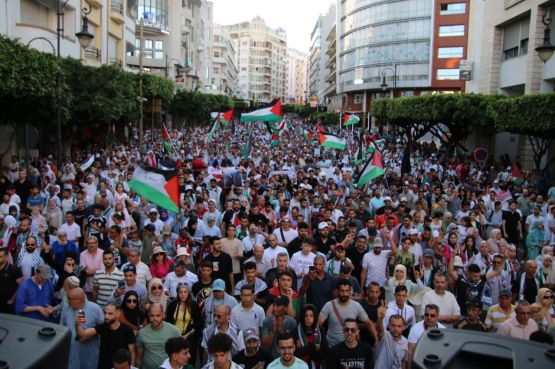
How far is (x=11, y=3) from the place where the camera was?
20891 mm

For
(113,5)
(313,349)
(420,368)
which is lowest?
(313,349)

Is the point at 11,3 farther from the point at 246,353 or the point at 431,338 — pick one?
the point at 431,338

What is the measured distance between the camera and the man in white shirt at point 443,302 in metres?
6.71

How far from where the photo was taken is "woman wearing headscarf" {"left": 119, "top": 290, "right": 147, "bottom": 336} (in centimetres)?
616

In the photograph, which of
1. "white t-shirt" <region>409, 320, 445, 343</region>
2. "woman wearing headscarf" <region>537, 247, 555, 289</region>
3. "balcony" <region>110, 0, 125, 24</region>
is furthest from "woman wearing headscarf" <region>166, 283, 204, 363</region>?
"balcony" <region>110, 0, 125, 24</region>

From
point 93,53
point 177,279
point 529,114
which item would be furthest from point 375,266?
point 93,53

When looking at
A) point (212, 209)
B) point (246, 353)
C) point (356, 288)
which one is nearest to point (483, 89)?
point (212, 209)

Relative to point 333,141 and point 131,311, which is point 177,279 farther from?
point 333,141

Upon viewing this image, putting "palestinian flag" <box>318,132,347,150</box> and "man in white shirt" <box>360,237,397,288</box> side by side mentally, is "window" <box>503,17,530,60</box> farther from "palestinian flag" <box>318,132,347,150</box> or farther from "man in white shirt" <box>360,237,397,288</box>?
"man in white shirt" <box>360,237,397,288</box>

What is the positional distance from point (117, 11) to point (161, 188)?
2819 centimetres

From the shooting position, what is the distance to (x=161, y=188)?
9367mm

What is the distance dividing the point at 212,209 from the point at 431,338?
28.6 ft

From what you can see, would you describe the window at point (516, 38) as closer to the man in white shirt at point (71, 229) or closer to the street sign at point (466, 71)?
the street sign at point (466, 71)

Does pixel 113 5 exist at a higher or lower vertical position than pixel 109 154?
higher
